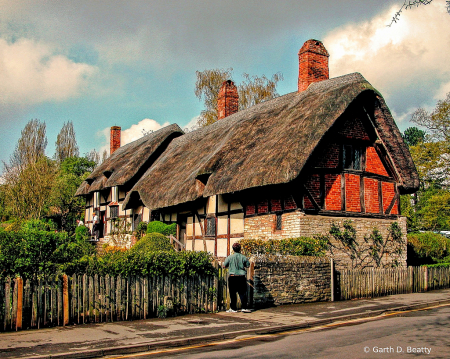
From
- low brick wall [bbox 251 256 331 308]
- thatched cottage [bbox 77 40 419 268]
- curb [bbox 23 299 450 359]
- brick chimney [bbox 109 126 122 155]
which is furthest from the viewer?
brick chimney [bbox 109 126 122 155]

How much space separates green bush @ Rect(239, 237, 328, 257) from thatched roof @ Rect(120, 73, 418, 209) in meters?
1.83

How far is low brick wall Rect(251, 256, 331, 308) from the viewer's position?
39.3 feet

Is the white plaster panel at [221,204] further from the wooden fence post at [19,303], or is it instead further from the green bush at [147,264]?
the wooden fence post at [19,303]

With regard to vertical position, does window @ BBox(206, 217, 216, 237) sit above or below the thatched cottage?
below

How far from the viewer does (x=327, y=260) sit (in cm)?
1350

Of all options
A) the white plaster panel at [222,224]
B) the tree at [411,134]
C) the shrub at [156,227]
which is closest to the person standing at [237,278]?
the white plaster panel at [222,224]

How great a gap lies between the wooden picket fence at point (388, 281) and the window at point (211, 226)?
608 cm

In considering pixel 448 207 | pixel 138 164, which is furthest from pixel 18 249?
pixel 448 207

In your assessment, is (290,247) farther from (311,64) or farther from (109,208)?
(109,208)

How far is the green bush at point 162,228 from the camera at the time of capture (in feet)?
68.4

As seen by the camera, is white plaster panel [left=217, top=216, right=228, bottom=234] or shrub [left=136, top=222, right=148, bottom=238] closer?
white plaster panel [left=217, top=216, right=228, bottom=234]

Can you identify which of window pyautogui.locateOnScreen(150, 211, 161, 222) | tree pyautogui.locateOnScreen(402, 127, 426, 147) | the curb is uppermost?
tree pyautogui.locateOnScreen(402, 127, 426, 147)

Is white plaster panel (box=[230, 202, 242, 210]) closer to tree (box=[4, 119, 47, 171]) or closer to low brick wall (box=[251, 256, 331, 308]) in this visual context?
low brick wall (box=[251, 256, 331, 308])

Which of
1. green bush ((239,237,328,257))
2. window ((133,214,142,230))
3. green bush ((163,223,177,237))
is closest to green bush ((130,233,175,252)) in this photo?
green bush ((163,223,177,237))
